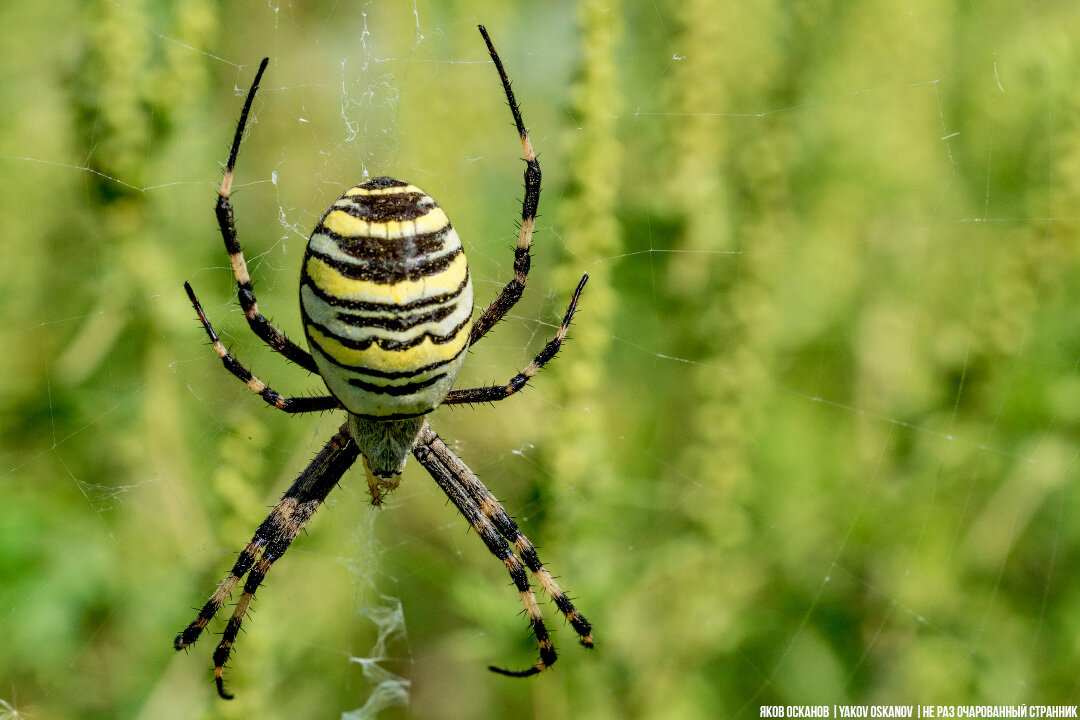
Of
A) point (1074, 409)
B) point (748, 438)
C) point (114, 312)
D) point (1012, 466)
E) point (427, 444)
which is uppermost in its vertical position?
point (114, 312)

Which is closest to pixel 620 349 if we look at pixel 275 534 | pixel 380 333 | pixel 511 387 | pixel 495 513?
pixel 511 387

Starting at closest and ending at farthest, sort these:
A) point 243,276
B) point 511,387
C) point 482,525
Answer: point 243,276, point 511,387, point 482,525

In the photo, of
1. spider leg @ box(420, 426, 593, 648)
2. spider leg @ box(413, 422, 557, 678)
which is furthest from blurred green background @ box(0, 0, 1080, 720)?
spider leg @ box(420, 426, 593, 648)

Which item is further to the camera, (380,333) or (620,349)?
(620,349)

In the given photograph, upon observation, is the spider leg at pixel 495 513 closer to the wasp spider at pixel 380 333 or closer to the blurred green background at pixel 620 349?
the wasp spider at pixel 380 333

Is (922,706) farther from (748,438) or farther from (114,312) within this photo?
(114,312)

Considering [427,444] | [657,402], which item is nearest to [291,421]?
[427,444]

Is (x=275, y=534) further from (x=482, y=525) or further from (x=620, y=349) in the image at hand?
(x=620, y=349)
